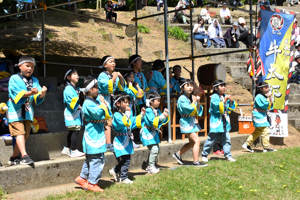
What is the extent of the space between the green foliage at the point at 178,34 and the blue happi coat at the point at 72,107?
1304 cm

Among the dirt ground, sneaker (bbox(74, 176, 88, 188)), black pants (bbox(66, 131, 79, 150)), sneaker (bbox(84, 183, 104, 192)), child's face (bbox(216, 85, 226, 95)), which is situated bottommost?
sneaker (bbox(84, 183, 104, 192))

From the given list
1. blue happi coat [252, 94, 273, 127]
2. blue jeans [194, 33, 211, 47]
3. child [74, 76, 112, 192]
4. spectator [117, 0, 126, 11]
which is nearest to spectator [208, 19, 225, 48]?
blue jeans [194, 33, 211, 47]

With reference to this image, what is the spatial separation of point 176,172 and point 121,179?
98 cm

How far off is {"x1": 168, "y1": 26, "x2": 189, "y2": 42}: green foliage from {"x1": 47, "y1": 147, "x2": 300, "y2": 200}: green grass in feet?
39.8

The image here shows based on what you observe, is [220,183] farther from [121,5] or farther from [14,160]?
[121,5]

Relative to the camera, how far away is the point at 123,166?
537cm

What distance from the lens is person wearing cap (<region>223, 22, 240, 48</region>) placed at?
51.4 ft

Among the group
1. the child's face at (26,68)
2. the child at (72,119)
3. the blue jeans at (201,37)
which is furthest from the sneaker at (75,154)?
the blue jeans at (201,37)

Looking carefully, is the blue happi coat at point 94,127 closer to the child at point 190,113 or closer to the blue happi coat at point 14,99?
the blue happi coat at point 14,99

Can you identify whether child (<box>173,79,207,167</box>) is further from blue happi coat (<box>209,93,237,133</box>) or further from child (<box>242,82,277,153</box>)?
child (<box>242,82,277,153</box>)

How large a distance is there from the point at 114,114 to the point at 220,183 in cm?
193

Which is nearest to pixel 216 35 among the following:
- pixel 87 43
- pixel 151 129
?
pixel 87 43

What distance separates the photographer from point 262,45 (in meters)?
8.84

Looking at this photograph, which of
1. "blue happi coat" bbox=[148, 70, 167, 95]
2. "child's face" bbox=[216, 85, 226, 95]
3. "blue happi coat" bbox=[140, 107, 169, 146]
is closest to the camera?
"blue happi coat" bbox=[140, 107, 169, 146]
